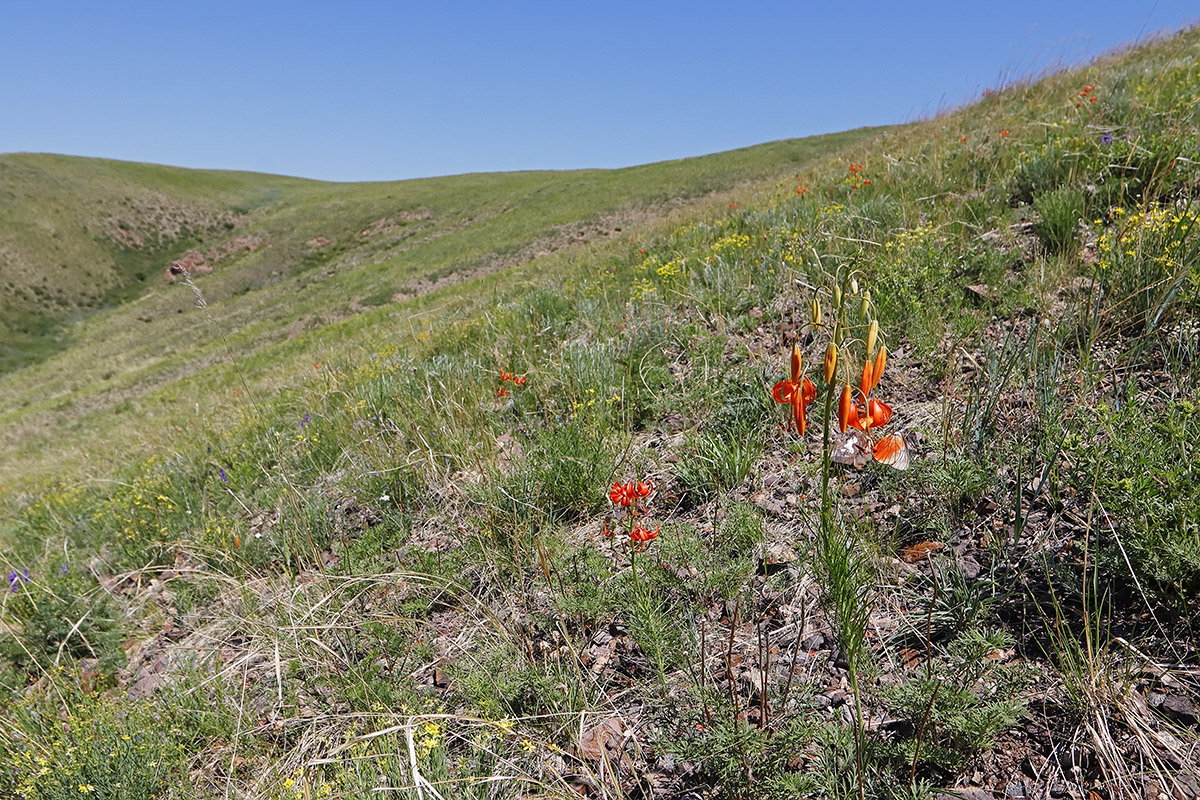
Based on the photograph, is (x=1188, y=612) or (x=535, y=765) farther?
(x=535, y=765)

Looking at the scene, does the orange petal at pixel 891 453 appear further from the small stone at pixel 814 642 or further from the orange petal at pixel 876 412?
the small stone at pixel 814 642

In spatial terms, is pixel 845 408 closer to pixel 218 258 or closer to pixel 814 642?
pixel 814 642

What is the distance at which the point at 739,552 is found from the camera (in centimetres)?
263

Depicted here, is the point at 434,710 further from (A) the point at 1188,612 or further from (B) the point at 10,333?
(B) the point at 10,333

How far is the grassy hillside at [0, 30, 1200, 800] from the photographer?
177 centimetres

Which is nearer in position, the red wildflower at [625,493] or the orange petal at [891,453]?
the orange petal at [891,453]

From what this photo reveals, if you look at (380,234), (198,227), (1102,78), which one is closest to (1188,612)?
(1102,78)

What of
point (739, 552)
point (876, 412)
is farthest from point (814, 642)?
point (876, 412)

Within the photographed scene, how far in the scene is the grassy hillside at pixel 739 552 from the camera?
5.81 ft

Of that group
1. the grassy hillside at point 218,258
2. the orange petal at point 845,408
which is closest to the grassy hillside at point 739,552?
the orange petal at point 845,408

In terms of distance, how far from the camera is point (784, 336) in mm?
4195

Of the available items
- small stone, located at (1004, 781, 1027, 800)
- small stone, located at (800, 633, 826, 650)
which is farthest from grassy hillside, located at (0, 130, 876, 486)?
small stone, located at (1004, 781, 1027, 800)

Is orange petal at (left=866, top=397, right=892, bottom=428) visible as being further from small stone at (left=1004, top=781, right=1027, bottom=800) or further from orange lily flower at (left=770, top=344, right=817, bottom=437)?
small stone at (left=1004, top=781, right=1027, bottom=800)

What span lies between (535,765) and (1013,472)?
2330 mm
